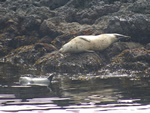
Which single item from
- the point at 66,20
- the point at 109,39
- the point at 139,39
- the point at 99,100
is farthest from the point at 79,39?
the point at 99,100

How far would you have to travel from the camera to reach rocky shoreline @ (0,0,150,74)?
11148mm

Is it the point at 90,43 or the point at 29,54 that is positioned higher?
the point at 90,43

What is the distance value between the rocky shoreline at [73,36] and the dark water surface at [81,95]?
1328mm

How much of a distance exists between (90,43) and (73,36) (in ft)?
5.63

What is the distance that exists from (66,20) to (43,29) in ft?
6.97

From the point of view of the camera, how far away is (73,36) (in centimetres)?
1397

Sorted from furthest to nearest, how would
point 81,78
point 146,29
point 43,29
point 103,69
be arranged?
point 43,29, point 146,29, point 103,69, point 81,78

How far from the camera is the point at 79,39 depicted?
40.7 ft

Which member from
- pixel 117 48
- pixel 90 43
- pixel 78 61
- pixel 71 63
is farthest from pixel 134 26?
pixel 71 63

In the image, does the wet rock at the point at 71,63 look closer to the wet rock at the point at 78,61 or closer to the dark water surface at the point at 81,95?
the wet rock at the point at 78,61

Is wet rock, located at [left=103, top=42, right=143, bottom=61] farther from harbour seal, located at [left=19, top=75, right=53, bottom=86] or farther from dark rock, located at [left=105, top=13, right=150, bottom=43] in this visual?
harbour seal, located at [left=19, top=75, right=53, bottom=86]

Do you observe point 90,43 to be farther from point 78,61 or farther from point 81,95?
point 81,95

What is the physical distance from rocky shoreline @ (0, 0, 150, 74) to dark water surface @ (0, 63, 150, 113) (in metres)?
1.33

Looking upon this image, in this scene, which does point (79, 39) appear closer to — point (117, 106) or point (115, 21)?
point (115, 21)
